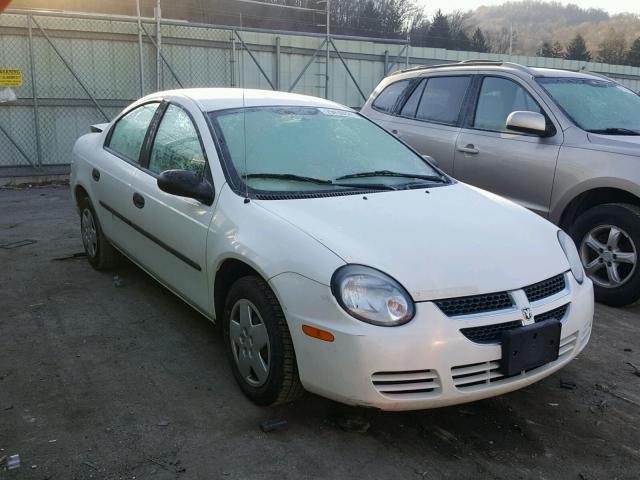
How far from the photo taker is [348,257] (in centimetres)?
267

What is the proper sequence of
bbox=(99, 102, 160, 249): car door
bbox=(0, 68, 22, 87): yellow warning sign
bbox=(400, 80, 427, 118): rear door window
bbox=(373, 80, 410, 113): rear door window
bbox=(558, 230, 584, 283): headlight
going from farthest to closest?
bbox=(0, 68, 22, 87): yellow warning sign → bbox=(373, 80, 410, 113): rear door window → bbox=(400, 80, 427, 118): rear door window → bbox=(99, 102, 160, 249): car door → bbox=(558, 230, 584, 283): headlight

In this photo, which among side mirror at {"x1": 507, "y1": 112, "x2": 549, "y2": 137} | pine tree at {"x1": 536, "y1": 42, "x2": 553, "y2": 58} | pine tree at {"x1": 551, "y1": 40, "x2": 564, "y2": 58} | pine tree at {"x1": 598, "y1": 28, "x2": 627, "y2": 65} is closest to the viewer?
side mirror at {"x1": 507, "y1": 112, "x2": 549, "y2": 137}

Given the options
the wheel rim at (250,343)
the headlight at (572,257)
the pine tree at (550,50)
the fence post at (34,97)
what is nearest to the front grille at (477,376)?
the headlight at (572,257)

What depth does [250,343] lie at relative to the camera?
3043 millimetres

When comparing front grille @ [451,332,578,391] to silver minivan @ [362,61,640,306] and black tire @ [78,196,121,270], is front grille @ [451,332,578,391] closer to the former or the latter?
silver minivan @ [362,61,640,306]

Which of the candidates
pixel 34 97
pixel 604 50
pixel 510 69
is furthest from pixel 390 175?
pixel 604 50

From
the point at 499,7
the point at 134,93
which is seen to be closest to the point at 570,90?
the point at 134,93

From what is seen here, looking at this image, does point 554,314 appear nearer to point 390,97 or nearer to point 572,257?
point 572,257

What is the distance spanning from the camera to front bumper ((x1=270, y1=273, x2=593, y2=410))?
8.27 ft

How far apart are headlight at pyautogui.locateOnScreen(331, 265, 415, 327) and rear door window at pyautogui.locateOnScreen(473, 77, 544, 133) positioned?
126 inches

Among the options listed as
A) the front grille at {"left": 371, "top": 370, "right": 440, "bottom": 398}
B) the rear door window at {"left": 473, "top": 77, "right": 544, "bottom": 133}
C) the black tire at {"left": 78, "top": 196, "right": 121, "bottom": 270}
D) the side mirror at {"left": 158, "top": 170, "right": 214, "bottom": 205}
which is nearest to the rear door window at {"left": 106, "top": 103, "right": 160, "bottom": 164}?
the black tire at {"left": 78, "top": 196, "right": 121, "bottom": 270}

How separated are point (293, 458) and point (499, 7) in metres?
44.9

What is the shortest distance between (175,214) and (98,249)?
5.94ft

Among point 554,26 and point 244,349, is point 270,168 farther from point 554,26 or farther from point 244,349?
point 554,26
